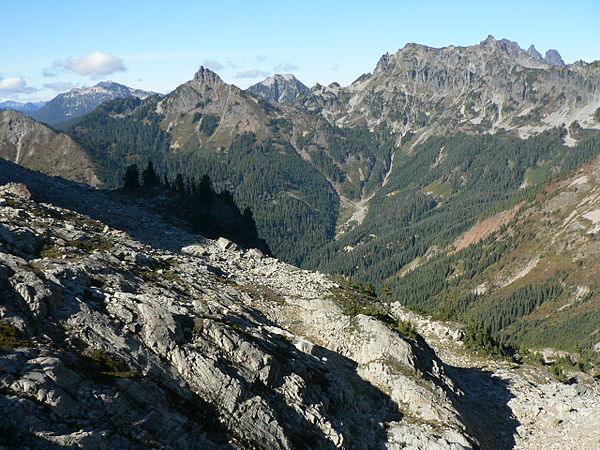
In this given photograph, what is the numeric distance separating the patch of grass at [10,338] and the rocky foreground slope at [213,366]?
0.13 m

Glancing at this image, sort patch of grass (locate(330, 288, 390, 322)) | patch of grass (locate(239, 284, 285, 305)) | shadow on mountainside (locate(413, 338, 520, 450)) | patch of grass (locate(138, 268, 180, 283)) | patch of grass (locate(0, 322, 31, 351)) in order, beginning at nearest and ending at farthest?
1. patch of grass (locate(0, 322, 31, 351))
2. shadow on mountainside (locate(413, 338, 520, 450))
3. patch of grass (locate(138, 268, 180, 283))
4. patch of grass (locate(330, 288, 390, 322))
5. patch of grass (locate(239, 284, 285, 305))

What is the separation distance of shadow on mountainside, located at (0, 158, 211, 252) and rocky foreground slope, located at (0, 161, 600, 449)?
32.7ft

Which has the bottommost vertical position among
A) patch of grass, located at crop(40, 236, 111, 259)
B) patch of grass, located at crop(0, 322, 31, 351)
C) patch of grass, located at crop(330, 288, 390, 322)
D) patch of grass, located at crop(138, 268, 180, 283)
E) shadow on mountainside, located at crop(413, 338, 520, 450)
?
shadow on mountainside, located at crop(413, 338, 520, 450)

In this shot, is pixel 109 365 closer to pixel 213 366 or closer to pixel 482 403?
pixel 213 366

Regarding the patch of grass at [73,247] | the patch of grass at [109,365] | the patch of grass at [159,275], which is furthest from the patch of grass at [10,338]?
the patch of grass at [159,275]

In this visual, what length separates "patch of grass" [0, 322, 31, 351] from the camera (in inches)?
1094

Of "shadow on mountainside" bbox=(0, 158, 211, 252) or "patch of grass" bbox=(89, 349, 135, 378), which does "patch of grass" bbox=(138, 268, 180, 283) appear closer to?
"patch of grass" bbox=(89, 349, 135, 378)

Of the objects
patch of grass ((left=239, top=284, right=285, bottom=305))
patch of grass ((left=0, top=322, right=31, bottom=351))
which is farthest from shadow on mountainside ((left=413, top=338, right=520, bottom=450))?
patch of grass ((left=0, top=322, right=31, bottom=351))

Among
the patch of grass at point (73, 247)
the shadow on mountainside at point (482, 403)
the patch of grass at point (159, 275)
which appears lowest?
the shadow on mountainside at point (482, 403)

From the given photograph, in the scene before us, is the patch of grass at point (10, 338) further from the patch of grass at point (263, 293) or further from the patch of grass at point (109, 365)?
the patch of grass at point (263, 293)

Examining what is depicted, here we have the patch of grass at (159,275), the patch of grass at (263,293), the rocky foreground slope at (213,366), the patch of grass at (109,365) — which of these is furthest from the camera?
the patch of grass at (263,293)

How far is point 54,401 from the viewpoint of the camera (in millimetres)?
25516

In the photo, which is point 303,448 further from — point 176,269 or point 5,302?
point 176,269

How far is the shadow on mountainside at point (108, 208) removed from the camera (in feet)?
279
